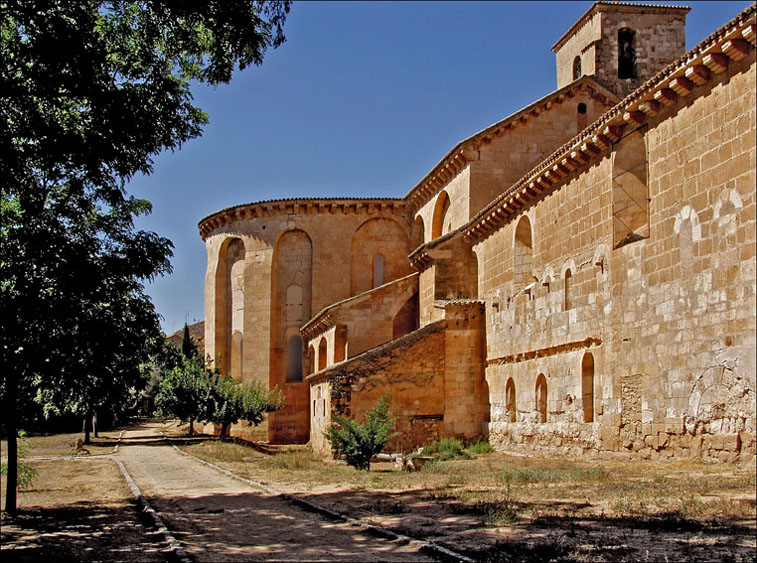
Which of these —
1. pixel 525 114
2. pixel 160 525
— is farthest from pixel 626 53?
pixel 160 525

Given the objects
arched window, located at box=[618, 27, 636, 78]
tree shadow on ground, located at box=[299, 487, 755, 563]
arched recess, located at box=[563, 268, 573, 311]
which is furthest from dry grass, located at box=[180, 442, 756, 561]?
arched window, located at box=[618, 27, 636, 78]

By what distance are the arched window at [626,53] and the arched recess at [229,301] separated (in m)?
19.7

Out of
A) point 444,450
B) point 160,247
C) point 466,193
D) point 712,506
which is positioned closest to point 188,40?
point 160,247

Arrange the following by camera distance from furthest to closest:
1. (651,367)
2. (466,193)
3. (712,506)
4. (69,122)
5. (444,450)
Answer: (466,193), (444,450), (651,367), (69,122), (712,506)

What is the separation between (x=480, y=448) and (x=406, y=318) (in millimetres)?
9358

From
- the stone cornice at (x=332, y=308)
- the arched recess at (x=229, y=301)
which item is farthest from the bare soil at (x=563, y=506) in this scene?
the arched recess at (x=229, y=301)

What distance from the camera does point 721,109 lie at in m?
13.9

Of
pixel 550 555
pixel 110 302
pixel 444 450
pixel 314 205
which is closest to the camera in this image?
pixel 550 555

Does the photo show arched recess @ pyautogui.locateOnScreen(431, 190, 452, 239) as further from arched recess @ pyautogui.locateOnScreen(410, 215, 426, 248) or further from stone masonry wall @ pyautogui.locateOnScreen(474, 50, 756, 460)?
stone masonry wall @ pyautogui.locateOnScreen(474, 50, 756, 460)

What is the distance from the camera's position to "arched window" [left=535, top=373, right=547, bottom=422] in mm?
21500

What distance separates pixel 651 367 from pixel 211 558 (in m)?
9.79

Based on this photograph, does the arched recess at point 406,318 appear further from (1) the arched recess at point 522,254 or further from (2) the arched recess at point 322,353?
(1) the arched recess at point 522,254

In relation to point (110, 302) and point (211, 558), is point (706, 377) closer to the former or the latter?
point (211, 558)

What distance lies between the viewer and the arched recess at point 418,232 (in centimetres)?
3672
